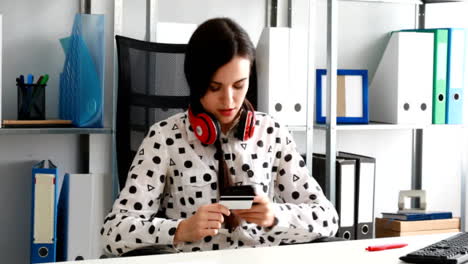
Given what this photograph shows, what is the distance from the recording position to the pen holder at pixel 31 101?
8.41ft

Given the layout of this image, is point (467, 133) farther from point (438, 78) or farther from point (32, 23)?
point (32, 23)

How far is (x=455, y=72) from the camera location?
10.1 feet

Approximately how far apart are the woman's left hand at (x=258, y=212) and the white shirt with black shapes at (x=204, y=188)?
77 millimetres

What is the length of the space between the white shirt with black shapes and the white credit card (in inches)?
6.2

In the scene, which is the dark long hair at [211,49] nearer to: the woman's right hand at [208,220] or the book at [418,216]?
the woman's right hand at [208,220]

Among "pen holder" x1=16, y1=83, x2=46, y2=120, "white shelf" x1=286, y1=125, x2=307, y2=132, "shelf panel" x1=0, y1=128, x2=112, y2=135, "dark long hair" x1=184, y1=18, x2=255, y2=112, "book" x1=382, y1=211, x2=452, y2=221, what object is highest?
"dark long hair" x1=184, y1=18, x2=255, y2=112

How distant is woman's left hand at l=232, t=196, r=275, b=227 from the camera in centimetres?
175

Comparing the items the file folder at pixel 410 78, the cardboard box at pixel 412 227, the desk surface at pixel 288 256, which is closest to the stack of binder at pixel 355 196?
the cardboard box at pixel 412 227

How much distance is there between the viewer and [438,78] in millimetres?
3059

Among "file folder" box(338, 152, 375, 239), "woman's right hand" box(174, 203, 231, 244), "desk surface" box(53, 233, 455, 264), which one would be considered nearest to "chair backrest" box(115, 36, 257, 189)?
"woman's right hand" box(174, 203, 231, 244)

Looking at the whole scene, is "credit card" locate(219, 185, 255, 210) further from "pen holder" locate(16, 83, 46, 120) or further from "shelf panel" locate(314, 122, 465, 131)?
"shelf panel" locate(314, 122, 465, 131)

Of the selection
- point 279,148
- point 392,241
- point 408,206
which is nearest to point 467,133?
point 408,206

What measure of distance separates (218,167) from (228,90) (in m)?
0.21

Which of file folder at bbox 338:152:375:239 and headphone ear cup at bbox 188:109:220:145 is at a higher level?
headphone ear cup at bbox 188:109:220:145
